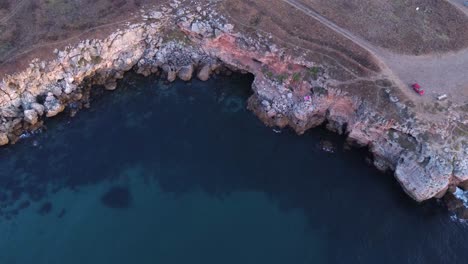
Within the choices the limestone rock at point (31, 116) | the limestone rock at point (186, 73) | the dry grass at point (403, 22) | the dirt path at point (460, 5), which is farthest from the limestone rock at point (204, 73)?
the dirt path at point (460, 5)

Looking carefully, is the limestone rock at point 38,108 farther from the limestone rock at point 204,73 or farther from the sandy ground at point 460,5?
the sandy ground at point 460,5

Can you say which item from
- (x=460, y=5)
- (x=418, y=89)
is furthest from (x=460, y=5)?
(x=418, y=89)

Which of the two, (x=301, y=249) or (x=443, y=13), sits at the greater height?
(x=443, y=13)

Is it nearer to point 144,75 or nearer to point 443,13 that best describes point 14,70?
point 144,75

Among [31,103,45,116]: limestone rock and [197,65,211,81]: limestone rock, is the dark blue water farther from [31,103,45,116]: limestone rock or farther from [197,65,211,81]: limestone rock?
[197,65,211,81]: limestone rock

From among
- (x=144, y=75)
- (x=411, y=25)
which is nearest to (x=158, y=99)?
(x=144, y=75)

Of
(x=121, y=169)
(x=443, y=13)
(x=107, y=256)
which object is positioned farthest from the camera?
(x=443, y=13)

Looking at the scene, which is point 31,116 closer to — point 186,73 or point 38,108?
point 38,108
